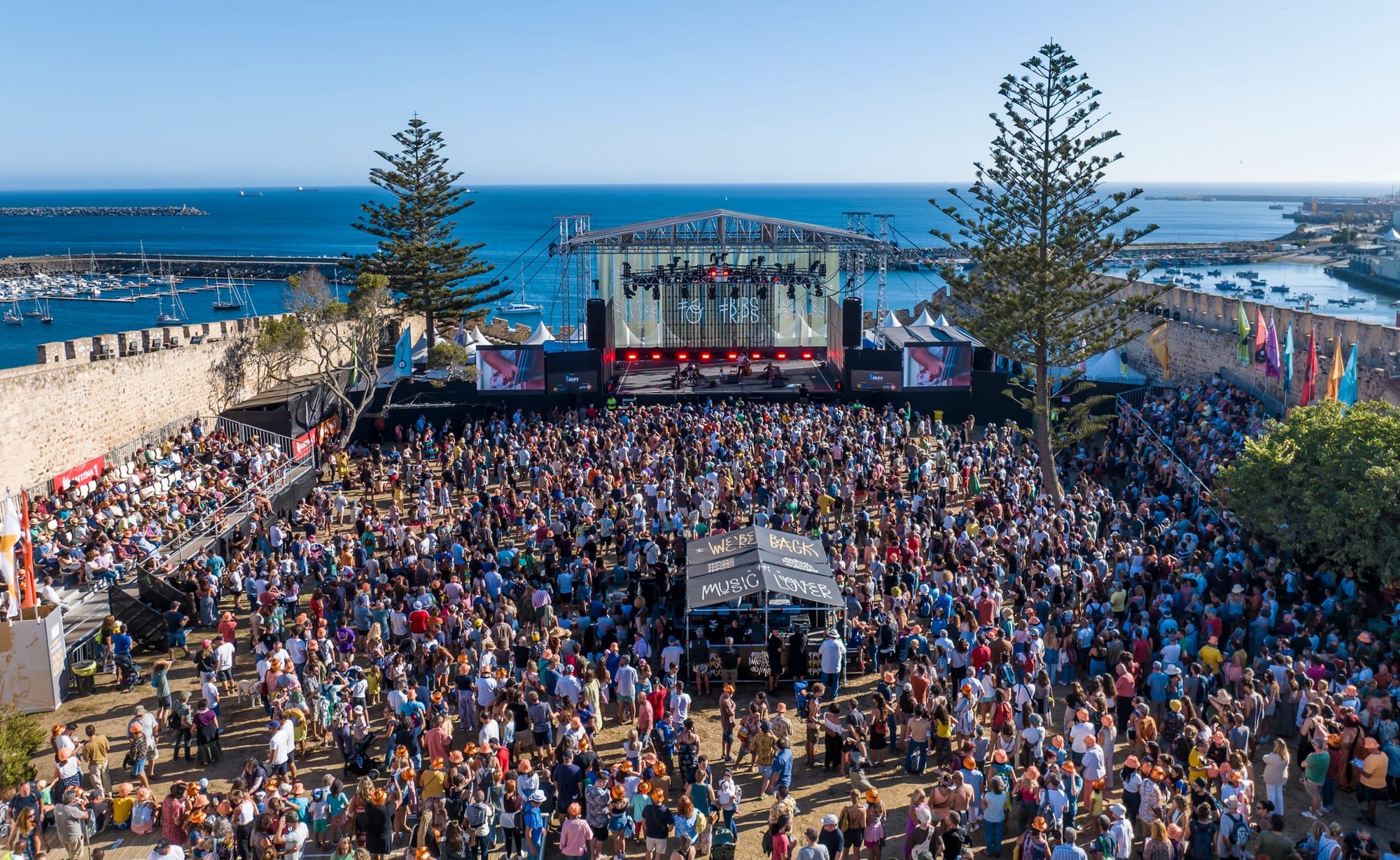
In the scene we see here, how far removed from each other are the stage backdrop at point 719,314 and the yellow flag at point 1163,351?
8.17 metres

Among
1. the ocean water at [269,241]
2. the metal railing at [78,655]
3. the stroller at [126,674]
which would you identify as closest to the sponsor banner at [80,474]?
the metal railing at [78,655]

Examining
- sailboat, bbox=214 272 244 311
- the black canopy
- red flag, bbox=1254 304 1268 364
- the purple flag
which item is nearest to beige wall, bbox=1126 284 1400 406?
the purple flag

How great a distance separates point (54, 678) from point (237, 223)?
182548 millimetres

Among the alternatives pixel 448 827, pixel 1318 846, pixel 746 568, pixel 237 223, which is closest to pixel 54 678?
pixel 448 827

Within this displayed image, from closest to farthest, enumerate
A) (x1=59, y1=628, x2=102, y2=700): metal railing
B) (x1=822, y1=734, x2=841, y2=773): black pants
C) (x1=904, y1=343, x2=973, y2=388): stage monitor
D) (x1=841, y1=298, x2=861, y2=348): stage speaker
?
(x1=822, y1=734, x2=841, y2=773): black pants < (x1=59, y1=628, x2=102, y2=700): metal railing < (x1=904, y1=343, x2=973, y2=388): stage monitor < (x1=841, y1=298, x2=861, y2=348): stage speaker

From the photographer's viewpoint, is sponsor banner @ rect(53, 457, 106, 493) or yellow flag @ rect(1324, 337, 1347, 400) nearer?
sponsor banner @ rect(53, 457, 106, 493)

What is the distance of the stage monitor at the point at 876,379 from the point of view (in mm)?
23656

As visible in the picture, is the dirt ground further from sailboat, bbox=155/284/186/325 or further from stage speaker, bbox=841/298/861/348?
sailboat, bbox=155/284/186/325

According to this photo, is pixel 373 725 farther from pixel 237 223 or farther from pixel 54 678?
pixel 237 223

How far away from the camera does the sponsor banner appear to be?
1649 cm

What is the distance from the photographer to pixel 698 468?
17094mm

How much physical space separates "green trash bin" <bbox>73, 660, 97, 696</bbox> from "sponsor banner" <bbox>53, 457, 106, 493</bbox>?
594cm

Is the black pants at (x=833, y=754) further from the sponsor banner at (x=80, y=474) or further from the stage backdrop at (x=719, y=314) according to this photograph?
the stage backdrop at (x=719, y=314)

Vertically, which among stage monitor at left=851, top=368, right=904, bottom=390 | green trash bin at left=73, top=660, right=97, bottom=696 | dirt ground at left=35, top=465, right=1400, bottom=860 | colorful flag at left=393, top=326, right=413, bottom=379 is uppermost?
colorful flag at left=393, top=326, right=413, bottom=379
